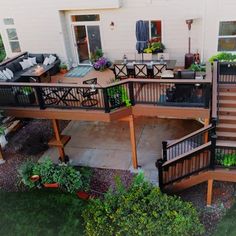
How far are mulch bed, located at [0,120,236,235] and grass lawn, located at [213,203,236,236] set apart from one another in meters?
0.14

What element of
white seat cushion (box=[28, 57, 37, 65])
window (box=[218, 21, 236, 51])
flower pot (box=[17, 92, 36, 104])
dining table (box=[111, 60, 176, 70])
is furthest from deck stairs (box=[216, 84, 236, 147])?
white seat cushion (box=[28, 57, 37, 65])

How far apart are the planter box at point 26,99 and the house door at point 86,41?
Answer: 18.2 feet

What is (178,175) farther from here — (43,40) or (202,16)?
(43,40)

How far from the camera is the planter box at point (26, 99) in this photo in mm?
10584

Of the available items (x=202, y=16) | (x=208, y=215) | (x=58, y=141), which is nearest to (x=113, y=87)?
(x=58, y=141)

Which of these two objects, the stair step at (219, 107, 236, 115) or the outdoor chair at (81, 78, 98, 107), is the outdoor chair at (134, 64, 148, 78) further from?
the stair step at (219, 107, 236, 115)

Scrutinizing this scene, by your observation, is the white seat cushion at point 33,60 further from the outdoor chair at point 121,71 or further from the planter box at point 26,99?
the planter box at point 26,99

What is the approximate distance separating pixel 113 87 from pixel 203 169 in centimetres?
347

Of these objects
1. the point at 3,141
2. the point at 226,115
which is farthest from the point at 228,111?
the point at 3,141

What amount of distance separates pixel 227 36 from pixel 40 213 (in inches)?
380

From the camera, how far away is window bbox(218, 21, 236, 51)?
12734 millimetres

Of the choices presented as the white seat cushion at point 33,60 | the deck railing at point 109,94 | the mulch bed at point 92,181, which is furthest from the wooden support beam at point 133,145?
the white seat cushion at point 33,60

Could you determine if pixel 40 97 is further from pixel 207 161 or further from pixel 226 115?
pixel 226 115

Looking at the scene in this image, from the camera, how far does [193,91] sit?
9562 millimetres
